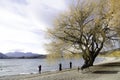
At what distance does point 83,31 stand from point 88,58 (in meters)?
4.71

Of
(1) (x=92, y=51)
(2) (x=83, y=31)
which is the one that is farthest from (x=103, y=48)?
(2) (x=83, y=31)

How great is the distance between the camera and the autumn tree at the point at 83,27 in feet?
134

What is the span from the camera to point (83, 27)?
41.5m

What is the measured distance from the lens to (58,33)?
4197 cm

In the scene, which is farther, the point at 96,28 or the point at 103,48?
the point at 103,48

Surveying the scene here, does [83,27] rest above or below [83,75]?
above

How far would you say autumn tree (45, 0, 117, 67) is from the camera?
1608 inches

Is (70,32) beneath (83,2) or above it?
beneath

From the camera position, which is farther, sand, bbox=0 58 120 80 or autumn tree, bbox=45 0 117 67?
autumn tree, bbox=45 0 117 67

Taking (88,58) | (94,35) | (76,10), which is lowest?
(88,58)

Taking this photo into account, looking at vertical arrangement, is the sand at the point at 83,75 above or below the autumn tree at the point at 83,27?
below

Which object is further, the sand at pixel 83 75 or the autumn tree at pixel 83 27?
the autumn tree at pixel 83 27

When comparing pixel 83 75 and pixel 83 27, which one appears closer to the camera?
pixel 83 75

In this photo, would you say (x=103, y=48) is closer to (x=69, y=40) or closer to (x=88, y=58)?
(x=88, y=58)
